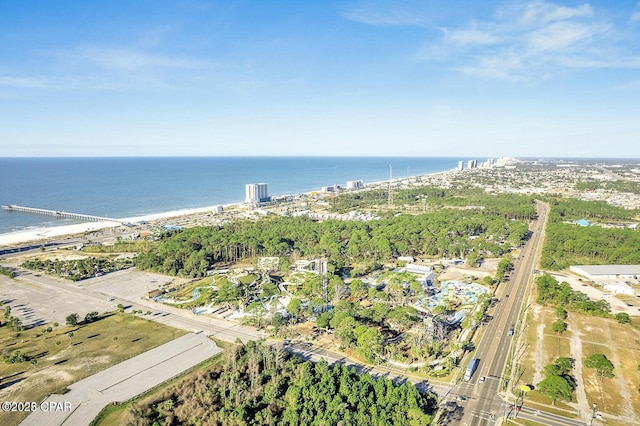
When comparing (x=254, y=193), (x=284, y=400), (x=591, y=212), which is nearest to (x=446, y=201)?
(x=591, y=212)

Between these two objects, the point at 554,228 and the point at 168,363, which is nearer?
the point at 168,363

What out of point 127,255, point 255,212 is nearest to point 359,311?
point 127,255

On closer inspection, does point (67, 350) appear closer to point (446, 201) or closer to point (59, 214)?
point (59, 214)

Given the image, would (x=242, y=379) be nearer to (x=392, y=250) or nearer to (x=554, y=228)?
(x=392, y=250)

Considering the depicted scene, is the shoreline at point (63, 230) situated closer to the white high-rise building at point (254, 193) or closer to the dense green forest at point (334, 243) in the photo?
the white high-rise building at point (254, 193)

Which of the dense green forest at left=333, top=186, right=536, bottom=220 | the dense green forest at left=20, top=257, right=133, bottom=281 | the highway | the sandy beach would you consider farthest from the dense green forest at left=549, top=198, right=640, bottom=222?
the sandy beach

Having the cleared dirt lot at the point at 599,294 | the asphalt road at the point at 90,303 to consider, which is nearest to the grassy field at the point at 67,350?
the asphalt road at the point at 90,303
